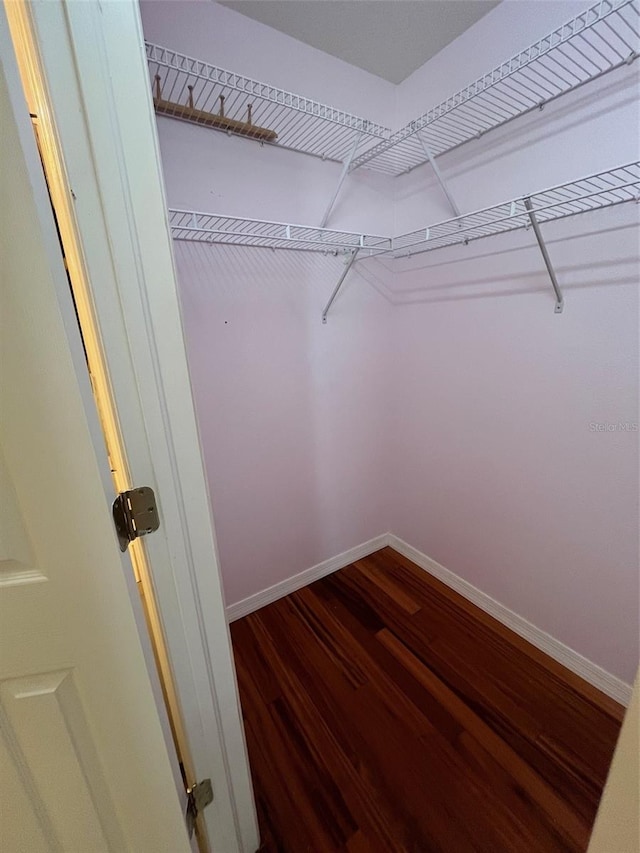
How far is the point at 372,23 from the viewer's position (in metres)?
1.30

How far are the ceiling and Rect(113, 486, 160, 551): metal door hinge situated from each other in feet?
5.53

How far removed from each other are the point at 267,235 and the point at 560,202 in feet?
3.47

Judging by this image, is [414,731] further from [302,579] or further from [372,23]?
[372,23]

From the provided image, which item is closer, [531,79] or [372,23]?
[531,79]

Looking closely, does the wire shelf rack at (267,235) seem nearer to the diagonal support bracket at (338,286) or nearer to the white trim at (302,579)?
the diagonal support bracket at (338,286)

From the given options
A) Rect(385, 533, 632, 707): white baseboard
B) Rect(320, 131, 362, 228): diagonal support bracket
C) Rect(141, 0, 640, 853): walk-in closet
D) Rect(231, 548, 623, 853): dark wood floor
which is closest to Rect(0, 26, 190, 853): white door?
Rect(141, 0, 640, 853): walk-in closet

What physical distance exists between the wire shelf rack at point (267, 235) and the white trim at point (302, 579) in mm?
1688

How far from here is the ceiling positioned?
1218 millimetres

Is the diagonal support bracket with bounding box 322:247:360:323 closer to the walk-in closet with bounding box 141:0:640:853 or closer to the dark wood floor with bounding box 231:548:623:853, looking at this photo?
the walk-in closet with bounding box 141:0:640:853

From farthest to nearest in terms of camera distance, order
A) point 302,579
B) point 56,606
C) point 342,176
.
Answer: point 302,579 < point 342,176 < point 56,606

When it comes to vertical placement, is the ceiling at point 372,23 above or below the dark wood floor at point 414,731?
above

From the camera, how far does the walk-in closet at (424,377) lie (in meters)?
1.12

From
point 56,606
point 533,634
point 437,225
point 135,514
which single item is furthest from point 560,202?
point 533,634

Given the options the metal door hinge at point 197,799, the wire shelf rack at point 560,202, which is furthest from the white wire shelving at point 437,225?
the metal door hinge at point 197,799
